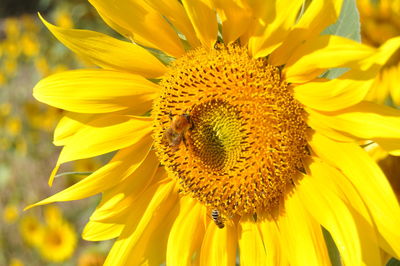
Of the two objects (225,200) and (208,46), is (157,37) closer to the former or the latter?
(208,46)

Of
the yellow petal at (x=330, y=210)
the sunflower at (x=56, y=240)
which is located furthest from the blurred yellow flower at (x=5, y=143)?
the yellow petal at (x=330, y=210)

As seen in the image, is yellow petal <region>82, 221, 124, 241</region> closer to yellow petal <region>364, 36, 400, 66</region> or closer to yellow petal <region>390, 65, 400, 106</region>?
yellow petal <region>364, 36, 400, 66</region>

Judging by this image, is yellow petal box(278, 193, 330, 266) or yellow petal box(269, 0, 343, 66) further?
yellow petal box(278, 193, 330, 266)

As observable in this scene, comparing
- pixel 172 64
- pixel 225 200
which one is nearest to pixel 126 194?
pixel 225 200

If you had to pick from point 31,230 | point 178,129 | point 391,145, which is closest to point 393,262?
point 391,145

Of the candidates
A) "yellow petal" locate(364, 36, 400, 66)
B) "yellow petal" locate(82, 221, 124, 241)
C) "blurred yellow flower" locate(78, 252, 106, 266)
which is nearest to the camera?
"yellow petal" locate(364, 36, 400, 66)

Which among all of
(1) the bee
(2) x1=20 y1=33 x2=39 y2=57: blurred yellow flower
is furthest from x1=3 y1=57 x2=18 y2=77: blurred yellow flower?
(1) the bee
